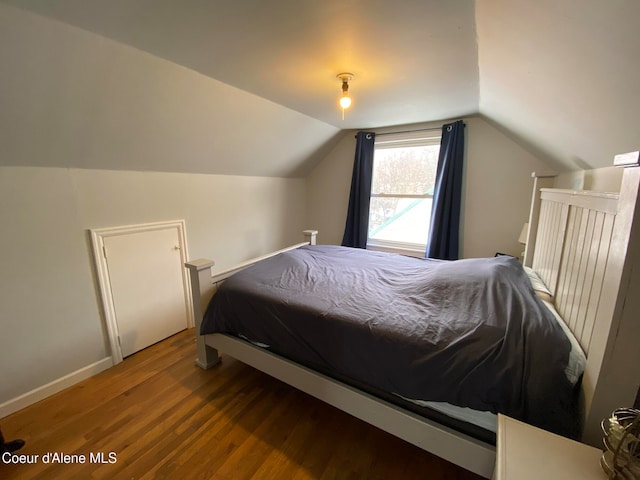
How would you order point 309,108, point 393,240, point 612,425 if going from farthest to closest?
point 393,240, point 309,108, point 612,425

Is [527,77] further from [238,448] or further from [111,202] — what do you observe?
[111,202]

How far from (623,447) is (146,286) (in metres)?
2.86

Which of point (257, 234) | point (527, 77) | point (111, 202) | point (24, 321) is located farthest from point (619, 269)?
point (257, 234)

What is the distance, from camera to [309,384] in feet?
5.21

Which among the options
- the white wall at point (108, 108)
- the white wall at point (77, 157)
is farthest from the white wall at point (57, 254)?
the white wall at point (108, 108)

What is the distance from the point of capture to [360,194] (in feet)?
12.4

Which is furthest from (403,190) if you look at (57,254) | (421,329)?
(57,254)

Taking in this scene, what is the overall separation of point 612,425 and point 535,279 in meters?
1.43

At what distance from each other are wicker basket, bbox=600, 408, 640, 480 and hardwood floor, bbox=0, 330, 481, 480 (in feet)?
3.03

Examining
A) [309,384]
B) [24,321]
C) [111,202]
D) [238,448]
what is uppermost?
[111,202]

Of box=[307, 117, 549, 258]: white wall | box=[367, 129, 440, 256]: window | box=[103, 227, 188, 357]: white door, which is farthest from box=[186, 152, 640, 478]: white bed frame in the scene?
box=[367, 129, 440, 256]: window

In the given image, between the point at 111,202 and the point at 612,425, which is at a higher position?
the point at 111,202

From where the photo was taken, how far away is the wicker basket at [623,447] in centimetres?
65

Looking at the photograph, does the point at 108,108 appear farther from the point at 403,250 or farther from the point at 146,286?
the point at 403,250
